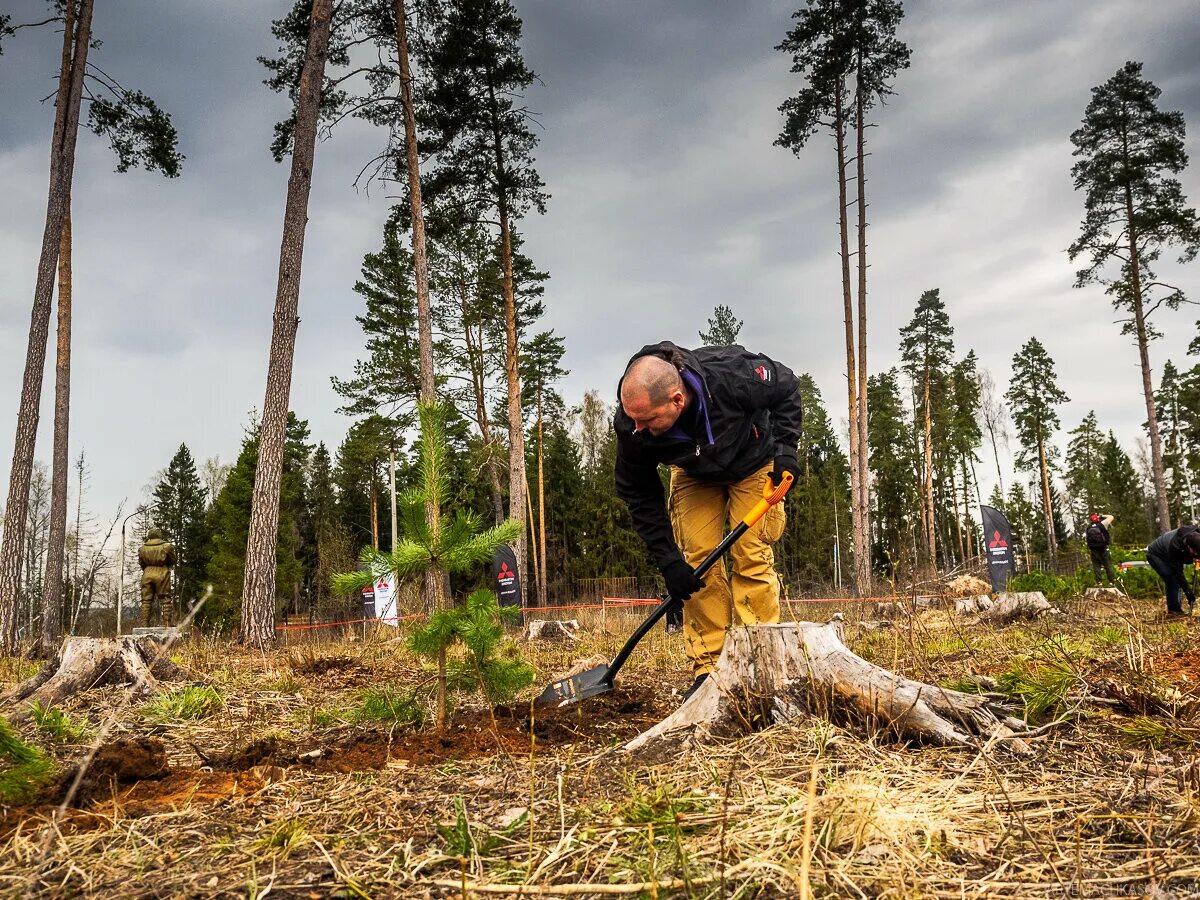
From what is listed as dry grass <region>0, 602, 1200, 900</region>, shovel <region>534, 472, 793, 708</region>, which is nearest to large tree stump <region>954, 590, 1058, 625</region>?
shovel <region>534, 472, 793, 708</region>

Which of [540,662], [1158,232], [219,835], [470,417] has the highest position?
[1158,232]

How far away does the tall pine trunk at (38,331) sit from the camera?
30.0 feet

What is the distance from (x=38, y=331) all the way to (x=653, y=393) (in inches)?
435

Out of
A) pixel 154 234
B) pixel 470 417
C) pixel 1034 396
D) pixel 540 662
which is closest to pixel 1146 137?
pixel 1034 396

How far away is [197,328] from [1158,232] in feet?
91.9

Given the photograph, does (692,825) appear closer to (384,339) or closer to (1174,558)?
(1174,558)

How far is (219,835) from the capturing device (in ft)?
5.53

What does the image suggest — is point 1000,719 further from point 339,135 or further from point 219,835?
point 339,135

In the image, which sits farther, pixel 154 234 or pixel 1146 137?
pixel 1146 137

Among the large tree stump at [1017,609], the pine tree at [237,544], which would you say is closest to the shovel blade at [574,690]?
the large tree stump at [1017,609]

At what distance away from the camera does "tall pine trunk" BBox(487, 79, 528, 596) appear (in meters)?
15.6

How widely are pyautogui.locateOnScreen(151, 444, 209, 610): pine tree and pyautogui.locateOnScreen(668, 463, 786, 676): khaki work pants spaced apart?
36677mm

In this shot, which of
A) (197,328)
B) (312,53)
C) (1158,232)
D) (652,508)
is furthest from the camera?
(1158,232)

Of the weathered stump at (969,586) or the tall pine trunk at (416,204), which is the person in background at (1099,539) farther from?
the tall pine trunk at (416,204)
